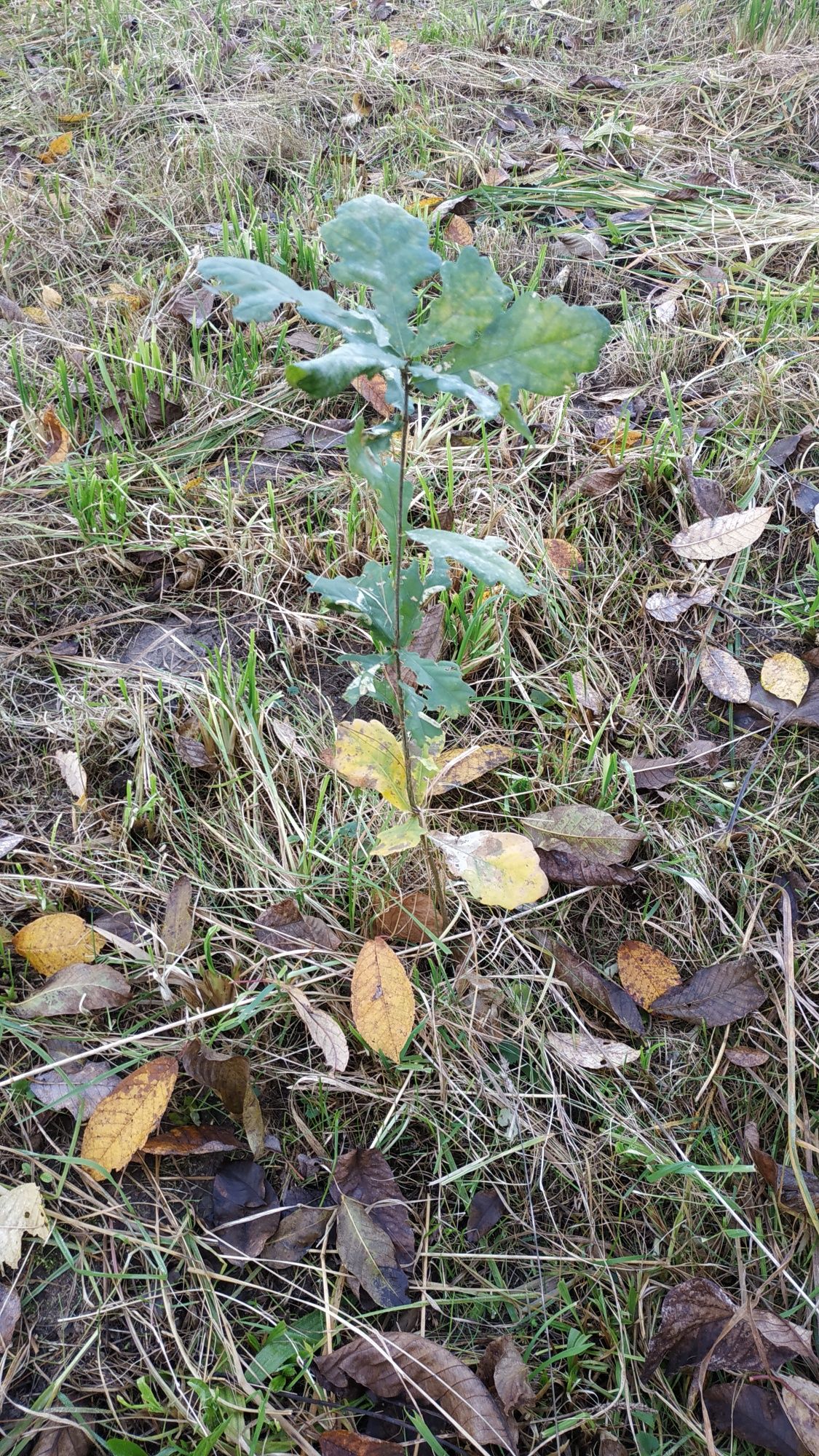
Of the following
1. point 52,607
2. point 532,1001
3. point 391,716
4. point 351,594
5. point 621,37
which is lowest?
point 532,1001

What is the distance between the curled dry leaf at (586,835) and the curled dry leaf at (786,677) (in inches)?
16.9

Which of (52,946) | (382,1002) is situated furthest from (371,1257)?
(52,946)

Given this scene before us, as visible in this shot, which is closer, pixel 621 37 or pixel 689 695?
pixel 689 695

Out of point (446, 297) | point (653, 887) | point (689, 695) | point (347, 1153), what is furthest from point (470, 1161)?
point (446, 297)

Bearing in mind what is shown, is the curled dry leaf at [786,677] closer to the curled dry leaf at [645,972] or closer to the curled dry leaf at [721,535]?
A: the curled dry leaf at [721,535]

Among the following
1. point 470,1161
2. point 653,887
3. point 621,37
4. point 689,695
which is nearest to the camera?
point 470,1161

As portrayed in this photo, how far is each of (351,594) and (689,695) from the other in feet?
2.76

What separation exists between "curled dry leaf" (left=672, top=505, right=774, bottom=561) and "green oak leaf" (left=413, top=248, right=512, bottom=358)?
1121 millimetres

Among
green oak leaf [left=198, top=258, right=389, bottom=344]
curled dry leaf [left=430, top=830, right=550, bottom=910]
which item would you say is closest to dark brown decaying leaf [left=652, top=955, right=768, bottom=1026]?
→ curled dry leaf [left=430, top=830, right=550, bottom=910]

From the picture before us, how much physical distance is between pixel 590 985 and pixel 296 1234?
1.74ft

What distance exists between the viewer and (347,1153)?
3.78 feet

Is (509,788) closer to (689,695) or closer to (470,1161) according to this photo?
(689,695)

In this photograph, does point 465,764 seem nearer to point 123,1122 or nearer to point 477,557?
point 477,557

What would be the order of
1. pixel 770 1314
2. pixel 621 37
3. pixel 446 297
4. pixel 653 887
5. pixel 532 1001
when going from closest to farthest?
pixel 446 297
pixel 770 1314
pixel 532 1001
pixel 653 887
pixel 621 37
